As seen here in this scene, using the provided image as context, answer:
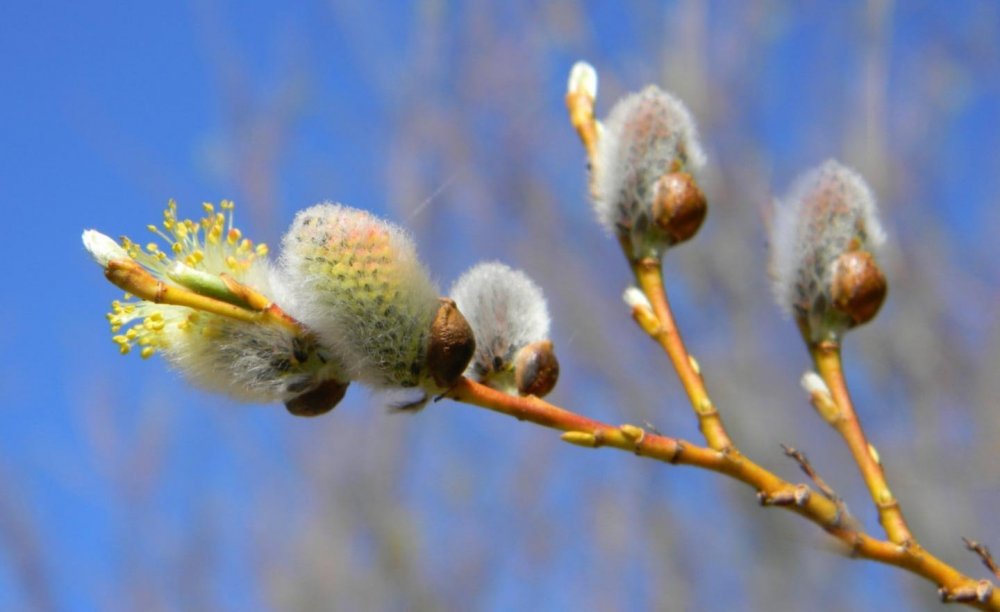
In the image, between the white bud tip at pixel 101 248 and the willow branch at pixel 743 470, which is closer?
the white bud tip at pixel 101 248

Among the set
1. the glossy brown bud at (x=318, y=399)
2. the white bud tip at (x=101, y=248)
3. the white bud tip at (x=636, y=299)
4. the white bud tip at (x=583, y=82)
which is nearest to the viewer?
the white bud tip at (x=101, y=248)

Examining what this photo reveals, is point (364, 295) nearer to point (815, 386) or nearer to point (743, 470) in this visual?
point (743, 470)

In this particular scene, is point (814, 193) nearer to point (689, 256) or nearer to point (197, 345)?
point (197, 345)

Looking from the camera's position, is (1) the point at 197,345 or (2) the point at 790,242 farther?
(2) the point at 790,242

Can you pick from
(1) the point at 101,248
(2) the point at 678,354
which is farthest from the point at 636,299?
(1) the point at 101,248

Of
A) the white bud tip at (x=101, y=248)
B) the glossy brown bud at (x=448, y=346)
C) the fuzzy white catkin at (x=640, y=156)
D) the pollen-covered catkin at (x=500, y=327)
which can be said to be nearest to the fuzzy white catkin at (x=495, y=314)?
the pollen-covered catkin at (x=500, y=327)

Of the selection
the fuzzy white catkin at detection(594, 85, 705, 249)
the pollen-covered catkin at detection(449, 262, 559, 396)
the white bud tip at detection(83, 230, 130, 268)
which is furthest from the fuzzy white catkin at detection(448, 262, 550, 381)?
the white bud tip at detection(83, 230, 130, 268)

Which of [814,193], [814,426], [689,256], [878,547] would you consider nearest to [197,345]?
[878,547]

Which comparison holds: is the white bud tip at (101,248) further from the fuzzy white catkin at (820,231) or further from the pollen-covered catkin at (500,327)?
the fuzzy white catkin at (820,231)
